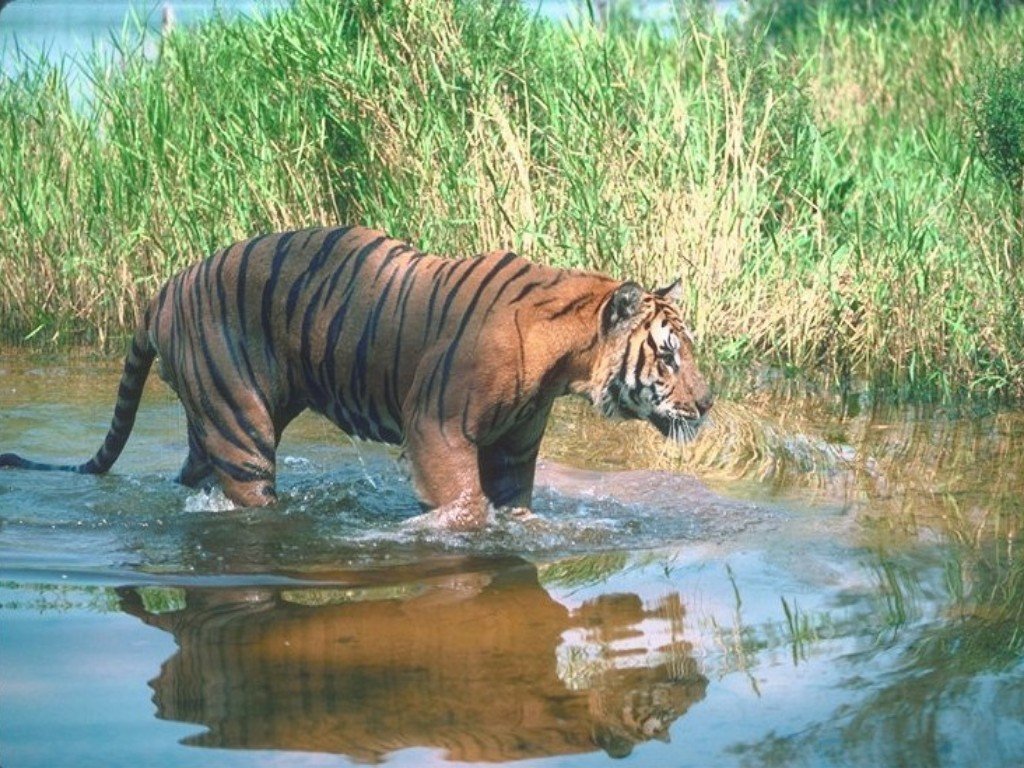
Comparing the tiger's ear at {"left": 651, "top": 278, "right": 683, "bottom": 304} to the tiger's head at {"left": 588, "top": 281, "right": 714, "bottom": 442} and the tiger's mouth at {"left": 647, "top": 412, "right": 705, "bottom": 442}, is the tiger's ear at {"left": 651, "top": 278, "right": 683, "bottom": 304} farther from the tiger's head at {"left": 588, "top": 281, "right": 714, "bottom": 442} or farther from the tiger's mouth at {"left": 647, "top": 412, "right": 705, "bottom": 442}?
the tiger's mouth at {"left": 647, "top": 412, "right": 705, "bottom": 442}

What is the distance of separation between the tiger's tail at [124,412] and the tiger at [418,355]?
13cm

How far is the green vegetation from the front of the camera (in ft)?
24.6

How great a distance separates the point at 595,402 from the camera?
5.07 m

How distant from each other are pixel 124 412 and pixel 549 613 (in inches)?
80.6

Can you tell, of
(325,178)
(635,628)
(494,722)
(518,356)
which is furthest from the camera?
(325,178)

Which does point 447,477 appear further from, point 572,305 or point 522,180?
point 522,180

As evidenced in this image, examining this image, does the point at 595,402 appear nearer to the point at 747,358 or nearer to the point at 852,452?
the point at 852,452

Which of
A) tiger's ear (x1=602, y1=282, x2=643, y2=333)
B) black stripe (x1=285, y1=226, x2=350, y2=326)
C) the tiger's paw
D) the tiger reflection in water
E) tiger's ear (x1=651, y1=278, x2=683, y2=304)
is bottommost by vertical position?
the tiger reflection in water

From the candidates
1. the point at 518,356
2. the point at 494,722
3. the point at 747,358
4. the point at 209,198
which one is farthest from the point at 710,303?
the point at 494,722

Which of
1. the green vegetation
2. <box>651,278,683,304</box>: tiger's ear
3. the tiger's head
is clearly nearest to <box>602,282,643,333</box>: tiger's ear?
the tiger's head

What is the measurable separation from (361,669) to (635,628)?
2.30ft

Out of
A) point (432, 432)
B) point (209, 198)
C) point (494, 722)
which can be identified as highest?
point (209, 198)

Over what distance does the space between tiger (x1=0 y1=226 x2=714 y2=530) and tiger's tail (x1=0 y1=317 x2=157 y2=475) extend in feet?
0.44

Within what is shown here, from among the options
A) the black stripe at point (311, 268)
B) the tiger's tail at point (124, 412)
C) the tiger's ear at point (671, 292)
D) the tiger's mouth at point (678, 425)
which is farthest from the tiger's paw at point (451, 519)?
the tiger's tail at point (124, 412)
